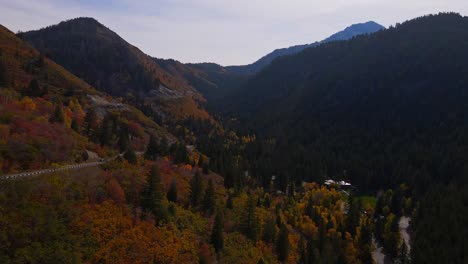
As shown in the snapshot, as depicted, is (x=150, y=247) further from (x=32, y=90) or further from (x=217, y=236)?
(x=32, y=90)

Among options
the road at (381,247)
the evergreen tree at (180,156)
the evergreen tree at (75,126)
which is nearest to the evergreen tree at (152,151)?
the evergreen tree at (180,156)

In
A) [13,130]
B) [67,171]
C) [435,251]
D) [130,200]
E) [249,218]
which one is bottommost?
[435,251]

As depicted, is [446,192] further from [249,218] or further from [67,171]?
[67,171]

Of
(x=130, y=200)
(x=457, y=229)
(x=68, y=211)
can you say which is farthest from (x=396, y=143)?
(x=68, y=211)

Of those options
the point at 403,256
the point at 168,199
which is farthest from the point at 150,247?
the point at 403,256

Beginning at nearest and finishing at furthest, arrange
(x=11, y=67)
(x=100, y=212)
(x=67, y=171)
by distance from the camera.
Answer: (x=100, y=212), (x=67, y=171), (x=11, y=67)

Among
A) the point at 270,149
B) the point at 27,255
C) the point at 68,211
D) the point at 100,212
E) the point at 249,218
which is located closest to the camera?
the point at 27,255
